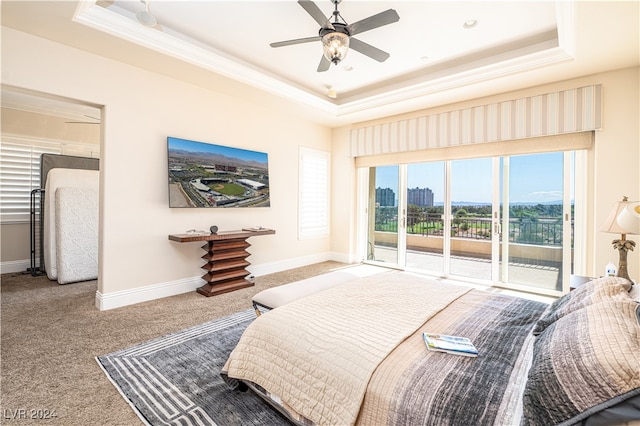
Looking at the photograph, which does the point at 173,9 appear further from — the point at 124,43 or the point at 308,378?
the point at 308,378

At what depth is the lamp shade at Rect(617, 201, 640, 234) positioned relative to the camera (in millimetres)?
2268

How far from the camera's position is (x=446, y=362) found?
1321 mm

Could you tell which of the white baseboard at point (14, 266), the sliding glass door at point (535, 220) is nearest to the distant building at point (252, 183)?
the sliding glass door at point (535, 220)

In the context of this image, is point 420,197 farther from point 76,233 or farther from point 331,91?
point 76,233

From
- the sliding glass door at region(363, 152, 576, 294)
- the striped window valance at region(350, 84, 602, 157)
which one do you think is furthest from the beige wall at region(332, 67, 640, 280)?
the sliding glass door at region(363, 152, 576, 294)

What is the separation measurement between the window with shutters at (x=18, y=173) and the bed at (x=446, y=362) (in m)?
5.40

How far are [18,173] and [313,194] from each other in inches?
193

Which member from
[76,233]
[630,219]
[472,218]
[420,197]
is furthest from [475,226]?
[76,233]

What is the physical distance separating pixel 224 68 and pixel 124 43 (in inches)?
40.7

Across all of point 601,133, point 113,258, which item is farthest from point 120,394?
point 601,133

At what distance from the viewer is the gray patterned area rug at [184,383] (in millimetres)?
1714

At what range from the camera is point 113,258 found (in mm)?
3424

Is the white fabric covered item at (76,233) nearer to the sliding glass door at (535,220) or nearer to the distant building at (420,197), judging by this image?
the distant building at (420,197)

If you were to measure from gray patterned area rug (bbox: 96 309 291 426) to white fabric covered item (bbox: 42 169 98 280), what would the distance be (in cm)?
311
